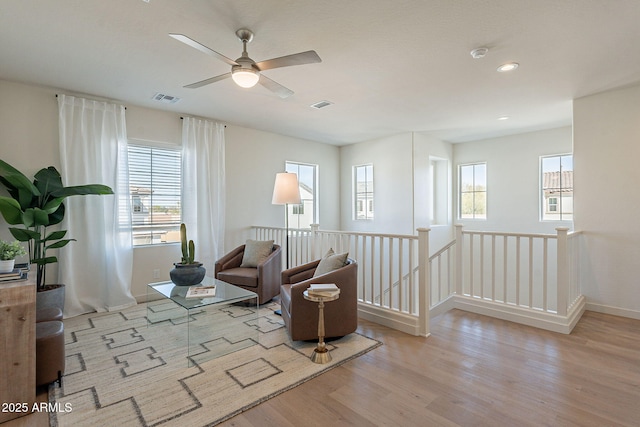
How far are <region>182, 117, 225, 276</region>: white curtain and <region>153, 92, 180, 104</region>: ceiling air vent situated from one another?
0.51 metres

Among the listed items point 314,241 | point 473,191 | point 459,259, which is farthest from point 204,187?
point 473,191

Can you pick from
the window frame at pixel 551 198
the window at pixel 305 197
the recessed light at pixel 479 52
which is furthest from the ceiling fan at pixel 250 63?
the window frame at pixel 551 198

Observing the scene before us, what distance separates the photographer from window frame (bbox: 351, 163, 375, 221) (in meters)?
6.46

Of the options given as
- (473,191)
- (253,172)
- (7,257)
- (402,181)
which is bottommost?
(7,257)

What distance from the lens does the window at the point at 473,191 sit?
629 centimetres

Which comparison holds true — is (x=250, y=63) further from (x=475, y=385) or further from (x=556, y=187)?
(x=556, y=187)

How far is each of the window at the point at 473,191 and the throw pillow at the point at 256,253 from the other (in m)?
4.29

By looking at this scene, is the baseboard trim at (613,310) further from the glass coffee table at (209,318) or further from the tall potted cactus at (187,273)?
the tall potted cactus at (187,273)

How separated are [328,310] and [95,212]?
3.18 metres

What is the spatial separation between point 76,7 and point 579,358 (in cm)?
479

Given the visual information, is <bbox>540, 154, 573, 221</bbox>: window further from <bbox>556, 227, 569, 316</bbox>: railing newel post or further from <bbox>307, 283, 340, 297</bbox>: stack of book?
<bbox>307, 283, 340, 297</bbox>: stack of book

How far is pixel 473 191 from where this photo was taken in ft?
21.1

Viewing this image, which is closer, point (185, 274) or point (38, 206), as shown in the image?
point (185, 274)

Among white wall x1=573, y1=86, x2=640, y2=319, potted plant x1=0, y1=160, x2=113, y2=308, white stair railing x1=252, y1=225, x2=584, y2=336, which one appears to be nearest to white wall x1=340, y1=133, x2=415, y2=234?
white stair railing x1=252, y1=225, x2=584, y2=336
